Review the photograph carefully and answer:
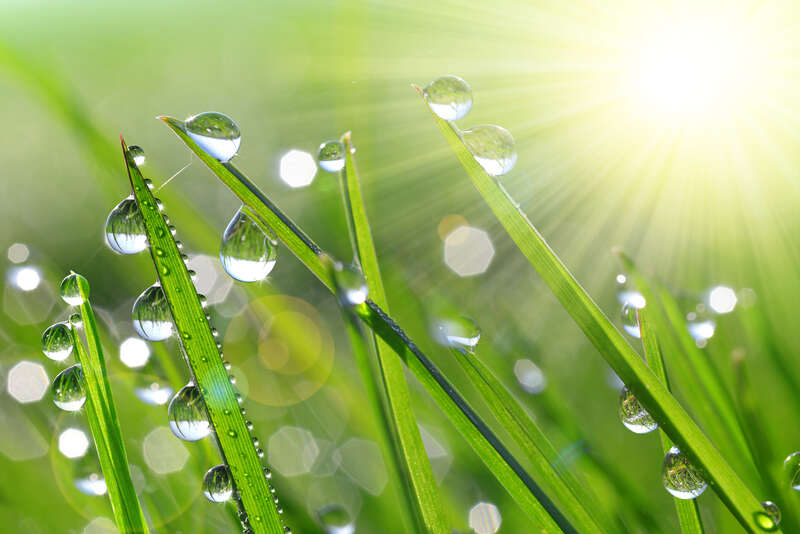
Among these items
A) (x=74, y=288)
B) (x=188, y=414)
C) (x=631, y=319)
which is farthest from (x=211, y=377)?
(x=631, y=319)

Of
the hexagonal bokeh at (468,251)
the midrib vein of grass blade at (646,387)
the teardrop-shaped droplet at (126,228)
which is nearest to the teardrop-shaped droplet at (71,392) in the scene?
the teardrop-shaped droplet at (126,228)

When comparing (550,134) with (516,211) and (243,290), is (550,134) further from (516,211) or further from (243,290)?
(516,211)

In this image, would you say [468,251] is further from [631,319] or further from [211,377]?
[211,377]

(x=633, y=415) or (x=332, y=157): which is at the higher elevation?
(x=332, y=157)

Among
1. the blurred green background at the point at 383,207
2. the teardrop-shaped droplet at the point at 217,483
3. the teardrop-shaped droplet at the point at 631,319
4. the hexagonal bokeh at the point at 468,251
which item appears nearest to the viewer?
the teardrop-shaped droplet at the point at 217,483

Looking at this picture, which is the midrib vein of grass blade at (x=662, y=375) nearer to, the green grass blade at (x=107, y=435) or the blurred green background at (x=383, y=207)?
the blurred green background at (x=383, y=207)

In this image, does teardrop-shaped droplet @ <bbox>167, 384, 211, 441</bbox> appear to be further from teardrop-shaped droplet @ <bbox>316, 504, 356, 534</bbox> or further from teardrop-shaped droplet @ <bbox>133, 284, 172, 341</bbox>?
teardrop-shaped droplet @ <bbox>316, 504, 356, 534</bbox>

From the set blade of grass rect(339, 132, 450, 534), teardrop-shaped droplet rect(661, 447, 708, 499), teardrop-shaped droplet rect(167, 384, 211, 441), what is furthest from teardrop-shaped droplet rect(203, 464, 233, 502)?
teardrop-shaped droplet rect(661, 447, 708, 499)
